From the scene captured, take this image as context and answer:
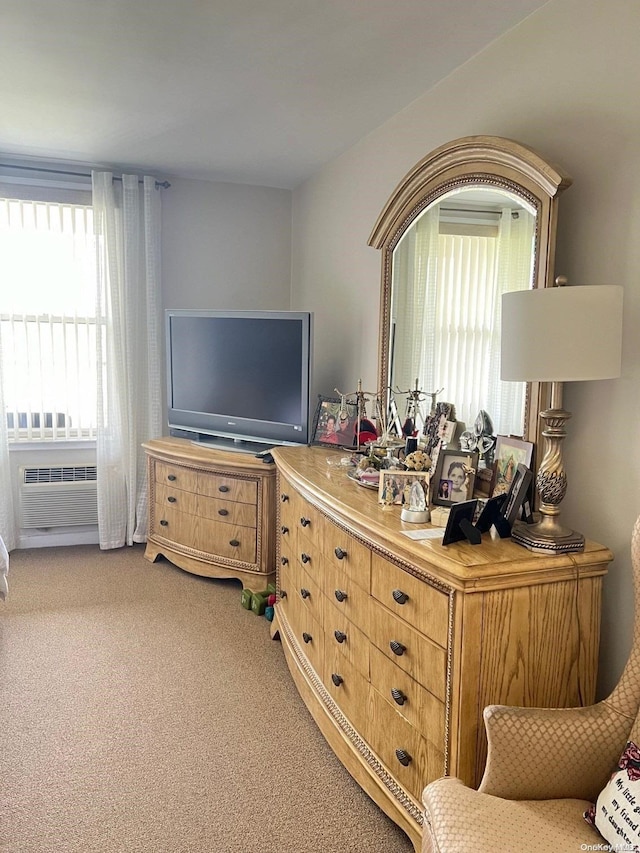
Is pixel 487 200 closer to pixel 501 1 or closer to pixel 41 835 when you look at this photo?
pixel 501 1

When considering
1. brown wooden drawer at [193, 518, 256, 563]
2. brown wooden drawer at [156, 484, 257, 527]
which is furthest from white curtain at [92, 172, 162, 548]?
brown wooden drawer at [193, 518, 256, 563]

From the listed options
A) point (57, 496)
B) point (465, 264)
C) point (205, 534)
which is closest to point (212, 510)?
point (205, 534)

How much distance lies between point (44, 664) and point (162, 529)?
136 cm

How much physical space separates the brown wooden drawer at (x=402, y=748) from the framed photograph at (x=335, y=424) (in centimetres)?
156

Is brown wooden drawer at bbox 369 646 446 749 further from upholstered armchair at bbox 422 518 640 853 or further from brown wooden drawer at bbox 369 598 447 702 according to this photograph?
upholstered armchair at bbox 422 518 640 853

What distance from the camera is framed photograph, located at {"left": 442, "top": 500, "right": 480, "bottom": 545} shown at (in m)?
1.71

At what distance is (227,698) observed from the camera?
8.69 feet

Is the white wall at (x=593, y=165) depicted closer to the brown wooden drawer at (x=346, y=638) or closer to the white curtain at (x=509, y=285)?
the white curtain at (x=509, y=285)

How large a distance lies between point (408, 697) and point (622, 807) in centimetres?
65

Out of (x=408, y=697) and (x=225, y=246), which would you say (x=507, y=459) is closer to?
(x=408, y=697)

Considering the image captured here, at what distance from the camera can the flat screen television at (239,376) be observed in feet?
12.0

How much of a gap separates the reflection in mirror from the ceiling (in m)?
0.58

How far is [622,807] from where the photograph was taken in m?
1.26

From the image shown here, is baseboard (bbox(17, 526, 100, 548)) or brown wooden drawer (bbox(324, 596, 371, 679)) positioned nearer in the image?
brown wooden drawer (bbox(324, 596, 371, 679))
